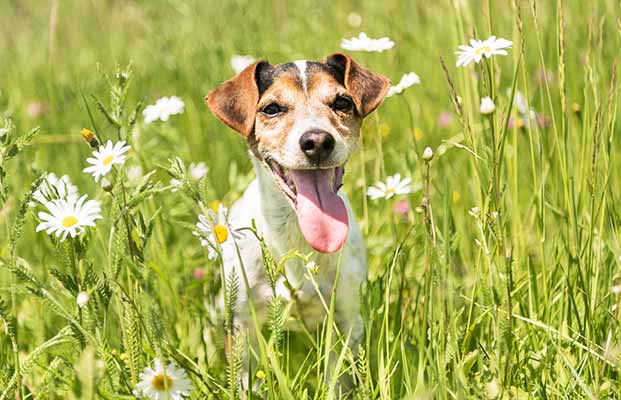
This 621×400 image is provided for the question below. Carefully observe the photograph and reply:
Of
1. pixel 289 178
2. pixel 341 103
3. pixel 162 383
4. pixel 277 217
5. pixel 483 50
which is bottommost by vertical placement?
pixel 162 383

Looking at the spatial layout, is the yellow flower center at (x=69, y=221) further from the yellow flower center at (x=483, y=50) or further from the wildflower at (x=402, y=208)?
the wildflower at (x=402, y=208)

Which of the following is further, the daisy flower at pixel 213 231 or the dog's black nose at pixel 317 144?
the dog's black nose at pixel 317 144

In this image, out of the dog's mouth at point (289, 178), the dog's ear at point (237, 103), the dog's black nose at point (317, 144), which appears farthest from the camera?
the dog's ear at point (237, 103)

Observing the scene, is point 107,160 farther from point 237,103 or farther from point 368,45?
point 368,45

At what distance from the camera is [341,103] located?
3000 millimetres

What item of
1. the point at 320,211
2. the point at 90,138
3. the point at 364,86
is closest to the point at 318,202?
the point at 320,211

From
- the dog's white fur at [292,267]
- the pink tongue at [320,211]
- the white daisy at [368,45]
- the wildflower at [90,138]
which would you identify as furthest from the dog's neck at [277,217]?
the wildflower at [90,138]

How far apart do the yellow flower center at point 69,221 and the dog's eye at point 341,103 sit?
119 cm

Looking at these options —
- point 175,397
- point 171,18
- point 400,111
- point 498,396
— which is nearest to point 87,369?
point 175,397

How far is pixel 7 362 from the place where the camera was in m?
2.69

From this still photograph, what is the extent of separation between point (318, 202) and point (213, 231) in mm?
888

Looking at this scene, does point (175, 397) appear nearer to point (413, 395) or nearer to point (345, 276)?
point (413, 395)

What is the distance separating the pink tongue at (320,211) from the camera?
2695 mm

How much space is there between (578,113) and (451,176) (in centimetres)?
116
